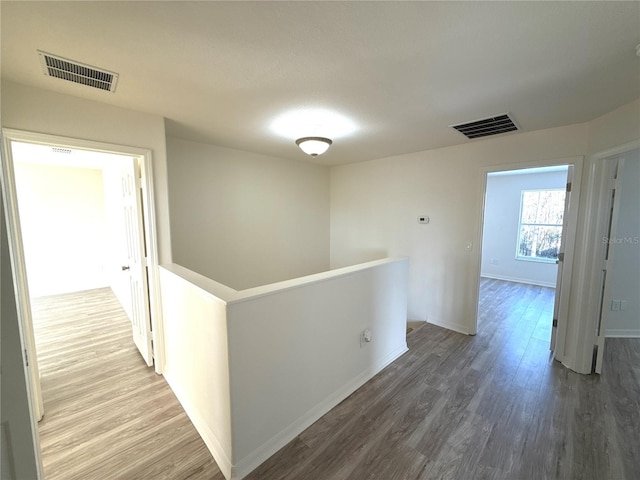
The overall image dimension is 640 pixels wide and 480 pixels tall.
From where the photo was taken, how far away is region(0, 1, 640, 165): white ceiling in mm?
1238

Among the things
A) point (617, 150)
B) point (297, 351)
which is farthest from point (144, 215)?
point (617, 150)

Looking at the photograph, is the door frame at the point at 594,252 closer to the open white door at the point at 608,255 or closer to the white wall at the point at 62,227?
the open white door at the point at 608,255

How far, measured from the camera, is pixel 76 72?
5.71 ft

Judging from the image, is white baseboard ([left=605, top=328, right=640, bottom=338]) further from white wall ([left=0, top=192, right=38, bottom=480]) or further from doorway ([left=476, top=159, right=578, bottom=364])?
white wall ([left=0, top=192, right=38, bottom=480])

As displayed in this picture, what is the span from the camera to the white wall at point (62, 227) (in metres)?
4.97

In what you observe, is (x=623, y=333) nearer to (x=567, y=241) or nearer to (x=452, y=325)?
(x=567, y=241)

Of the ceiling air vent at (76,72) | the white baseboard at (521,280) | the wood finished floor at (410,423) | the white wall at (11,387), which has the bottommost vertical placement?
the wood finished floor at (410,423)

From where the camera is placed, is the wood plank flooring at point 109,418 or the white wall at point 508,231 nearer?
the wood plank flooring at point 109,418

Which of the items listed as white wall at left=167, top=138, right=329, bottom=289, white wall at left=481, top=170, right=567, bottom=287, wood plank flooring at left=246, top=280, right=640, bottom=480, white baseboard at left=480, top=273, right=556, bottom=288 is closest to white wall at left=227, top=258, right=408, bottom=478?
wood plank flooring at left=246, top=280, right=640, bottom=480

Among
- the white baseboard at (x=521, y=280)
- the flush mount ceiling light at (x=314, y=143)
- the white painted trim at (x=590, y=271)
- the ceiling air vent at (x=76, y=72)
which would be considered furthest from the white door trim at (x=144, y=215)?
the white baseboard at (x=521, y=280)

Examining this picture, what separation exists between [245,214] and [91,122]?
214 cm

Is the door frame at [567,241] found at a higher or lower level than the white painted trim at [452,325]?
higher

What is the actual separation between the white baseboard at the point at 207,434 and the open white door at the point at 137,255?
0.72 m

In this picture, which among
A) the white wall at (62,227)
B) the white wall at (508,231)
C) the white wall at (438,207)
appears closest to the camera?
the white wall at (438,207)
